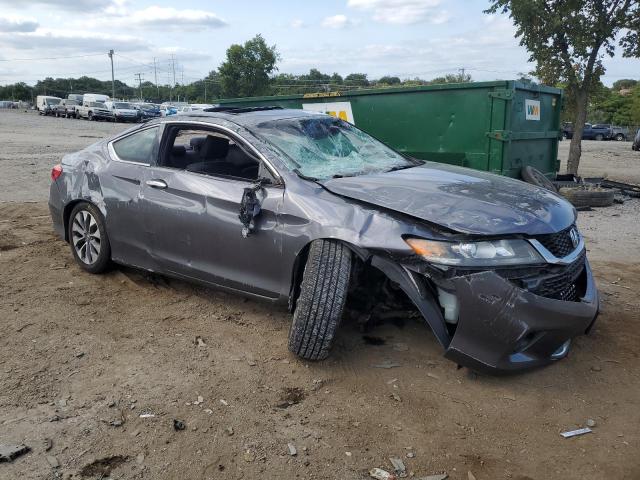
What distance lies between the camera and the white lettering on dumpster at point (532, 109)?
8.83 m

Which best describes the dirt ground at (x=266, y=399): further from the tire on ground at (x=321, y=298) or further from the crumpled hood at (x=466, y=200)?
the crumpled hood at (x=466, y=200)

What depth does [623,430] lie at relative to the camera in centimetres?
300

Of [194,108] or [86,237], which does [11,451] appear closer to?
[86,237]

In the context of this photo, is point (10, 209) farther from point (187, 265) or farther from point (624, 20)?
point (624, 20)

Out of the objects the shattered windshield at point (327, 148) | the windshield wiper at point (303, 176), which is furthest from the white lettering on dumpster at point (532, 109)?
the windshield wiper at point (303, 176)

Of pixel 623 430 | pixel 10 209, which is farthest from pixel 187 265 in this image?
pixel 10 209

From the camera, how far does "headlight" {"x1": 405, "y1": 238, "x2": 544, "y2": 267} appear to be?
3.16m

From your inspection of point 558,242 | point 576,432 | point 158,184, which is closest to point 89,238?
point 158,184

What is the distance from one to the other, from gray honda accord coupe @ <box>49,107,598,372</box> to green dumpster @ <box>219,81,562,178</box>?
4.01 metres

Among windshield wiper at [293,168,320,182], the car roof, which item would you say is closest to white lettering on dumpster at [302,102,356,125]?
the car roof

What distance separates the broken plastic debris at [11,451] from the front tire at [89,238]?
7.89 ft

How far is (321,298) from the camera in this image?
3.44 m

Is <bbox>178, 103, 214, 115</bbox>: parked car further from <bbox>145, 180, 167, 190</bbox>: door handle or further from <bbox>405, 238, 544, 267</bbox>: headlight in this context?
<bbox>405, 238, 544, 267</bbox>: headlight

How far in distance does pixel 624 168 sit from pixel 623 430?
56.4 feet
